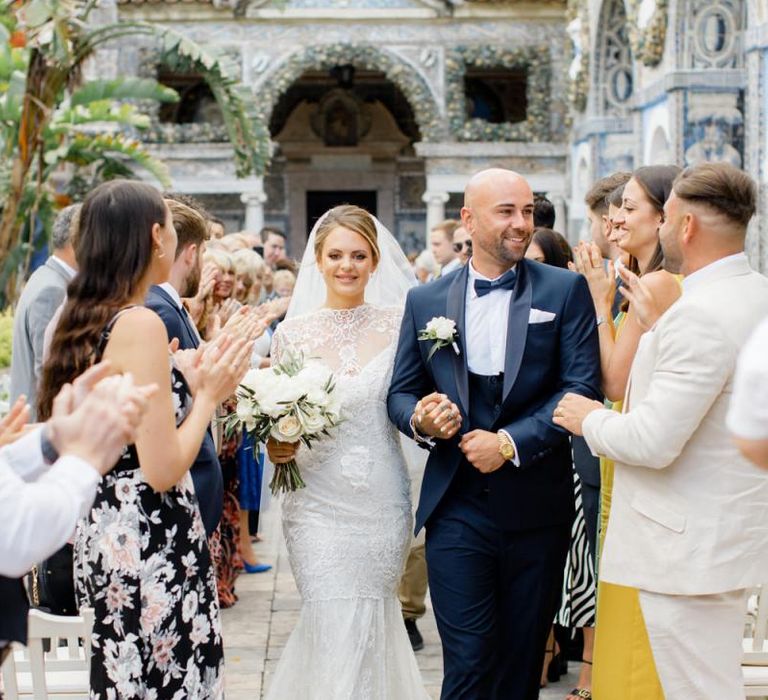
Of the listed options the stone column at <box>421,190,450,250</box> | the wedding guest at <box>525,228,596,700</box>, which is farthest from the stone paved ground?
the stone column at <box>421,190,450,250</box>

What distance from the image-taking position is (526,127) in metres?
22.1

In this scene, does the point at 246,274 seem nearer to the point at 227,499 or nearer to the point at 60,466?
the point at 227,499

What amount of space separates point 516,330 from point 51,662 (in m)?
1.90

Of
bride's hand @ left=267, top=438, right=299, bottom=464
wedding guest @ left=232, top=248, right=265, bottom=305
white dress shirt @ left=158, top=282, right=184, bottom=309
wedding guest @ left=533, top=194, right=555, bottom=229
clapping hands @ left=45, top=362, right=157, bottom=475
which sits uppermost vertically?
wedding guest @ left=533, top=194, right=555, bottom=229

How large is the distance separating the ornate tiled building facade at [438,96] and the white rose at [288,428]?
10.3m

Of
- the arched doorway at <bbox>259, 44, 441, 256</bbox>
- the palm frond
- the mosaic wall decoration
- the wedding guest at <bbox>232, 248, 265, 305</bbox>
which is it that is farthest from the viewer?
the arched doorway at <bbox>259, 44, 441, 256</bbox>

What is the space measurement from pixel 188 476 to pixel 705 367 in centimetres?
151

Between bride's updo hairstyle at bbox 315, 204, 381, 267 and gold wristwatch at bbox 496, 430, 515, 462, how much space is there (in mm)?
1200

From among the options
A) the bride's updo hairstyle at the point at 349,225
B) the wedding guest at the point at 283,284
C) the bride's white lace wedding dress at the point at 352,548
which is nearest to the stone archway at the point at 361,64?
the wedding guest at the point at 283,284

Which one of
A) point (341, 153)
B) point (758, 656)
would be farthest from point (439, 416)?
point (341, 153)

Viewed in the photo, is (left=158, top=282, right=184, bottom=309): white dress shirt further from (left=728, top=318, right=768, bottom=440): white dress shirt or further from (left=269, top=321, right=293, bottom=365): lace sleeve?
(left=728, top=318, right=768, bottom=440): white dress shirt

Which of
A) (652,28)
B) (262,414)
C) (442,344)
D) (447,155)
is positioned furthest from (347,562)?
(447,155)

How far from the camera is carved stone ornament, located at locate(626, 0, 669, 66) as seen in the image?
14406 millimetres

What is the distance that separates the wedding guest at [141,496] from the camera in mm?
3328
